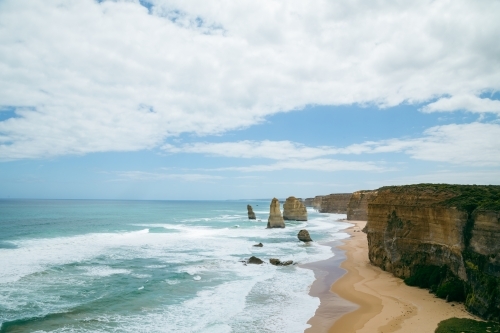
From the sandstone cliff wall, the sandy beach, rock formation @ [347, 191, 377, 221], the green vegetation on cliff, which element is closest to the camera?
the sandy beach

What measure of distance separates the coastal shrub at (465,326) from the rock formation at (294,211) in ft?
196

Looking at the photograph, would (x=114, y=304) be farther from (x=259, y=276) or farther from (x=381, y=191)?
(x=381, y=191)

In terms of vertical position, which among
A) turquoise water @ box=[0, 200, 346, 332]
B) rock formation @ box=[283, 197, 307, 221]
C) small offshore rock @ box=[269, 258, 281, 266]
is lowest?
turquoise water @ box=[0, 200, 346, 332]

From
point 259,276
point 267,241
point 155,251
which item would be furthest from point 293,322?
point 267,241

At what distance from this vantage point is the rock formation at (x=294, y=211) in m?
74.4

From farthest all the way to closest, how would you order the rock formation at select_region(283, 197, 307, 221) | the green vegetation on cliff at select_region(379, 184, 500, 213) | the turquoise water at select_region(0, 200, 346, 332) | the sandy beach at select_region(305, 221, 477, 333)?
the rock formation at select_region(283, 197, 307, 221) → the green vegetation on cliff at select_region(379, 184, 500, 213) → the turquoise water at select_region(0, 200, 346, 332) → the sandy beach at select_region(305, 221, 477, 333)

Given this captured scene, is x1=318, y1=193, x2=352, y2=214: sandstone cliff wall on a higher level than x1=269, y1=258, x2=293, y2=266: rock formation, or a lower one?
higher

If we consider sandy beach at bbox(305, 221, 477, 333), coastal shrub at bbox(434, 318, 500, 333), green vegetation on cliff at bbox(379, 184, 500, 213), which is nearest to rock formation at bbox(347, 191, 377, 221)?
sandy beach at bbox(305, 221, 477, 333)

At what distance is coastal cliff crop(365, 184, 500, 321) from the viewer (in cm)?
1569

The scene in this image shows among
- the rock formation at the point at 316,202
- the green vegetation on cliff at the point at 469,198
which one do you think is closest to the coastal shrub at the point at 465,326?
the green vegetation on cliff at the point at 469,198

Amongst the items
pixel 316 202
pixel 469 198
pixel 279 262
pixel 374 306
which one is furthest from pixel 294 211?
pixel 316 202

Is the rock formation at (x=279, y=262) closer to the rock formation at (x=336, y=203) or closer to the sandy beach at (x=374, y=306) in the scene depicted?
the sandy beach at (x=374, y=306)

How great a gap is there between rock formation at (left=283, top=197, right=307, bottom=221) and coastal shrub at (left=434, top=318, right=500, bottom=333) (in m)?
59.6

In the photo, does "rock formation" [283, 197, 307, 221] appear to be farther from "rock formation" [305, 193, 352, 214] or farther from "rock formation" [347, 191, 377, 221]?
"rock formation" [305, 193, 352, 214]
